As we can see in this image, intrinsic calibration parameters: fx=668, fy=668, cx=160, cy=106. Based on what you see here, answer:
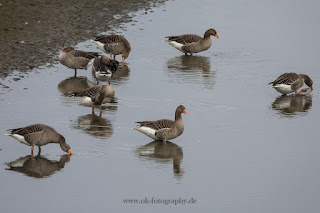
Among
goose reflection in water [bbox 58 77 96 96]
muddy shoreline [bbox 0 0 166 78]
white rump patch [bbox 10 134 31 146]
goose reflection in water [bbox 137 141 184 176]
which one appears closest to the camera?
white rump patch [bbox 10 134 31 146]

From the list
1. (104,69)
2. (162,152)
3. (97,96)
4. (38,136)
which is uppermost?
(104,69)

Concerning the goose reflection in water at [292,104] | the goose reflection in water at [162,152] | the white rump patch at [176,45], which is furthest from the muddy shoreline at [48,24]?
the goose reflection in water at [292,104]

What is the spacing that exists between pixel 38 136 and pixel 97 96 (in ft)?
13.3

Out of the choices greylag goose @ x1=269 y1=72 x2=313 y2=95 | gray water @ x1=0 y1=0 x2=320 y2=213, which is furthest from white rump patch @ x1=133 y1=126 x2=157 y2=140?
greylag goose @ x1=269 y1=72 x2=313 y2=95

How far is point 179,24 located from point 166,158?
1681 centimetres

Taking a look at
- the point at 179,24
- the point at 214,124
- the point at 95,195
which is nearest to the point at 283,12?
the point at 179,24

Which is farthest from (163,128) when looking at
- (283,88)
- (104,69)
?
(283,88)

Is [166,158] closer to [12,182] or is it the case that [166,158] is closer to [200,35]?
[12,182]

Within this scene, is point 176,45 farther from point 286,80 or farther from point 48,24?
point 286,80

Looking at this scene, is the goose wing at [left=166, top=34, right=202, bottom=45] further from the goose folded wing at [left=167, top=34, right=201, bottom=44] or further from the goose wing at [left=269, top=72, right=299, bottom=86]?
the goose wing at [left=269, top=72, right=299, bottom=86]

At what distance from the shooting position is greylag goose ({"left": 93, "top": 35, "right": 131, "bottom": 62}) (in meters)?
25.8

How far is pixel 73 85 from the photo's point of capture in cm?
2262

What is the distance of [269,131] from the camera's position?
18.2 metres

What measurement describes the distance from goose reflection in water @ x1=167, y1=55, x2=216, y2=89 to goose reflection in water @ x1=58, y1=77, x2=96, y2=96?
10.00 feet
